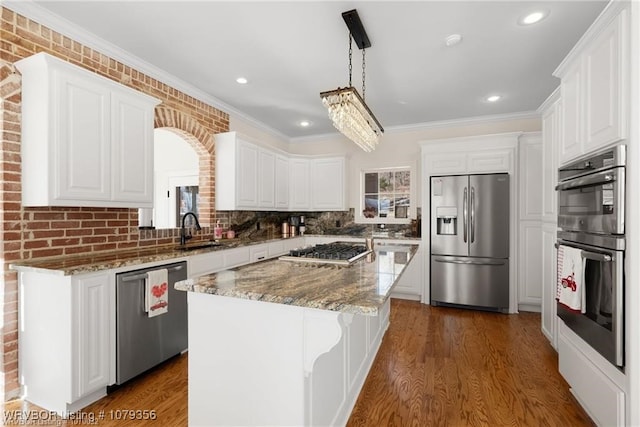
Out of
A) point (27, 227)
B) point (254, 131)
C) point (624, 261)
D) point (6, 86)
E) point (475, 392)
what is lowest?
point (475, 392)

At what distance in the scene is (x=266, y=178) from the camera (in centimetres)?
427

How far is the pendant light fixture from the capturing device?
195 cm

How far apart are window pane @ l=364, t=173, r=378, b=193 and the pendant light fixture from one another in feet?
8.45

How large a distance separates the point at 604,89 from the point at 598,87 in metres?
0.07

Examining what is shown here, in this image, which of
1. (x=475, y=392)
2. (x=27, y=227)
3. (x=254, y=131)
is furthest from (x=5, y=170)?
(x=475, y=392)

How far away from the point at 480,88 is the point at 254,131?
306cm

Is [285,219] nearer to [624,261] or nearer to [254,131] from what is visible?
[254,131]

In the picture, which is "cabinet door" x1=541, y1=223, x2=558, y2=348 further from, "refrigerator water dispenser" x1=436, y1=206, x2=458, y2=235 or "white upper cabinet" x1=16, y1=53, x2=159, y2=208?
"white upper cabinet" x1=16, y1=53, x2=159, y2=208

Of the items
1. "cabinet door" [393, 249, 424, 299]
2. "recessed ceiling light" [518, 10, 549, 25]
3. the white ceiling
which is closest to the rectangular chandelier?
the white ceiling

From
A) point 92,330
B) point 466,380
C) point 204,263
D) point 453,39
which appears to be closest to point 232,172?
point 204,263

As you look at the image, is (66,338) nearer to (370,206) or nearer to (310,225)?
(310,225)

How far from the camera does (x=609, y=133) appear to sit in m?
1.60

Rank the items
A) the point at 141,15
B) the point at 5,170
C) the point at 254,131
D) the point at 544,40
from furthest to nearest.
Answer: the point at 254,131, the point at 544,40, the point at 141,15, the point at 5,170

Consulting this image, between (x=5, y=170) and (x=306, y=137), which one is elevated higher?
(x=306, y=137)
